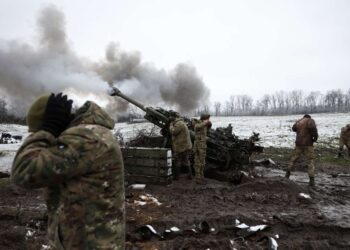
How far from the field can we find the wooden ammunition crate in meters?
0.30

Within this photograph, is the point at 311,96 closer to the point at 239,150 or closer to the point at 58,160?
the point at 239,150

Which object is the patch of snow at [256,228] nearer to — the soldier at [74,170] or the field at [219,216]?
the field at [219,216]

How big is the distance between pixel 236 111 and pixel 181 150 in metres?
137

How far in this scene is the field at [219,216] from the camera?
557 centimetres

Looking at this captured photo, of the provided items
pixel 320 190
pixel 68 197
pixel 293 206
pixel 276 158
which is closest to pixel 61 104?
pixel 68 197

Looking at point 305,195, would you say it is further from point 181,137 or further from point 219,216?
point 181,137

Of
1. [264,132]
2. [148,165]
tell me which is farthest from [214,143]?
[264,132]

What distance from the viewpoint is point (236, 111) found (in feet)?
480

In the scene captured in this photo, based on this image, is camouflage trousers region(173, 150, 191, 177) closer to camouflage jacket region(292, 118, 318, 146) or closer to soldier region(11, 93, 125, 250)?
camouflage jacket region(292, 118, 318, 146)

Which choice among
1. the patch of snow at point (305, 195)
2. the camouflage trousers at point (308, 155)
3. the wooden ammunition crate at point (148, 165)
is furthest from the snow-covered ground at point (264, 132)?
the patch of snow at point (305, 195)

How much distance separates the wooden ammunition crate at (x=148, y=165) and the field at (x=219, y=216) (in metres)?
0.30

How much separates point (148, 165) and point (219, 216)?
148 inches

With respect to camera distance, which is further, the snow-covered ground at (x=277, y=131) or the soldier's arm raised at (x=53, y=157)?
the snow-covered ground at (x=277, y=131)

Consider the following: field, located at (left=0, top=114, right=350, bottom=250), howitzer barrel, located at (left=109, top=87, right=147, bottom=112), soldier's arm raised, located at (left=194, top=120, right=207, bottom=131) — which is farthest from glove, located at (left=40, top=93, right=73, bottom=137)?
howitzer barrel, located at (left=109, top=87, right=147, bottom=112)
